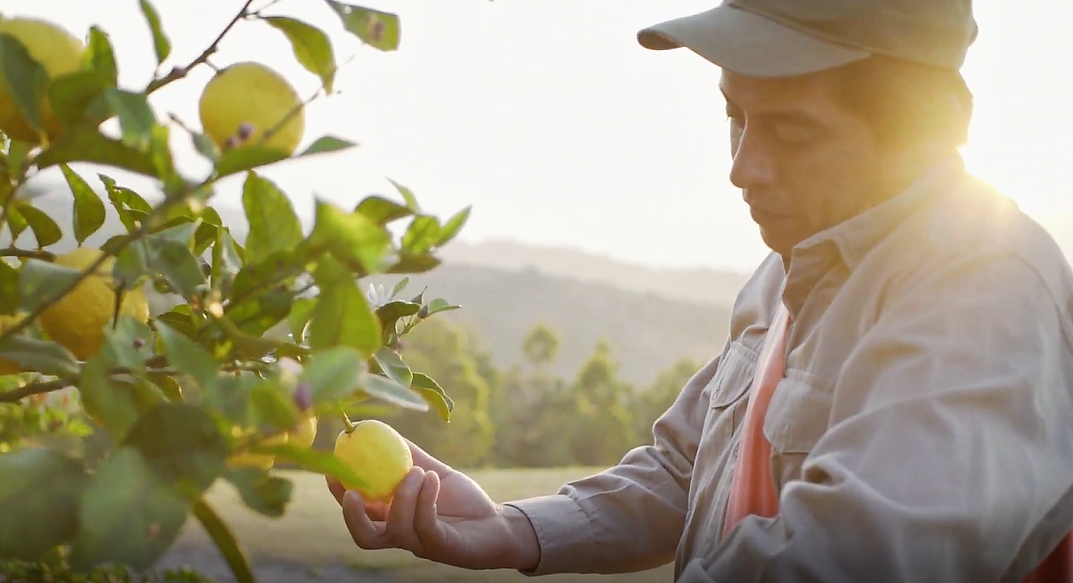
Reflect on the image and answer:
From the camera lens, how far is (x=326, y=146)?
1.32 feet

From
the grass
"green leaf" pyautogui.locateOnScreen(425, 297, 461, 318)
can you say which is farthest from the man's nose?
the grass

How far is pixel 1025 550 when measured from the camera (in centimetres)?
66

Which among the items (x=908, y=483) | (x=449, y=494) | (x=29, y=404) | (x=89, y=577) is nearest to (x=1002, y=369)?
(x=908, y=483)

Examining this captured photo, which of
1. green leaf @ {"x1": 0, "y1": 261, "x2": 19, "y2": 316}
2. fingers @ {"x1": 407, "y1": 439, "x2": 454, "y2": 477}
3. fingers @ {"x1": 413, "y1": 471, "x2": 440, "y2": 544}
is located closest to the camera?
green leaf @ {"x1": 0, "y1": 261, "x2": 19, "y2": 316}

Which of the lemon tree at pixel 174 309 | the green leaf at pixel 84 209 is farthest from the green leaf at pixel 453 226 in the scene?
the green leaf at pixel 84 209

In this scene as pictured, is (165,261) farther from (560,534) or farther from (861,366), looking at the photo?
(560,534)

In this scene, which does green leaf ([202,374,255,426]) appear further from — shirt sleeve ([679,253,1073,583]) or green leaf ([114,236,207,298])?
shirt sleeve ([679,253,1073,583])

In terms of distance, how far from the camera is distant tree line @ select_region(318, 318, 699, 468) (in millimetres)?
4234

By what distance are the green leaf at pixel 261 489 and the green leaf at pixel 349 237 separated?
0.10 metres

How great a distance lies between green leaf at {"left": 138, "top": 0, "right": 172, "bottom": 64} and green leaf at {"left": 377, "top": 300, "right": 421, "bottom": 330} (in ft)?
0.63

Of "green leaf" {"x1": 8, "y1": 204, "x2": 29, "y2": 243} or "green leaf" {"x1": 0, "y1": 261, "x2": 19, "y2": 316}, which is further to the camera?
"green leaf" {"x1": 8, "y1": 204, "x2": 29, "y2": 243}

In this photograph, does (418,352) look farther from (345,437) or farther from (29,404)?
(345,437)

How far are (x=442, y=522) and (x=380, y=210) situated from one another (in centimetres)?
50

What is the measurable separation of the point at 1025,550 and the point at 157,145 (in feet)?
1.94
